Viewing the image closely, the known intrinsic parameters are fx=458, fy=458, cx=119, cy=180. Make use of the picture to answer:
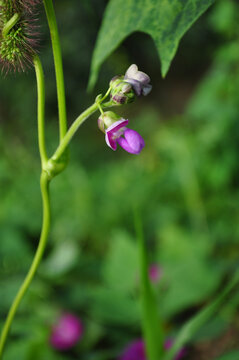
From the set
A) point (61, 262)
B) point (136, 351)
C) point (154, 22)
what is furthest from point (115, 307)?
point (154, 22)

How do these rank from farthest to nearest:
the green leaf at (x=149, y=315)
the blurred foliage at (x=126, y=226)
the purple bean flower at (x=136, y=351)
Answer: the blurred foliage at (x=126, y=226) < the purple bean flower at (x=136, y=351) < the green leaf at (x=149, y=315)

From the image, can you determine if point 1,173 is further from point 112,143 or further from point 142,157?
point 112,143

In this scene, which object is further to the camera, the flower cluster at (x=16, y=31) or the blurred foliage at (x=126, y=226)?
the blurred foliage at (x=126, y=226)

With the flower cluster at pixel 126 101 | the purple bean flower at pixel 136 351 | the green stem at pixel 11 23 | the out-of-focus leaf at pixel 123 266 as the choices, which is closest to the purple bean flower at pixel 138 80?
the flower cluster at pixel 126 101

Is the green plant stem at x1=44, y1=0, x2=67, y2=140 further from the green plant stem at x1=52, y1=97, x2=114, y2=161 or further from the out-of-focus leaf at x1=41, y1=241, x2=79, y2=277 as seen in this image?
the out-of-focus leaf at x1=41, y1=241, x2=79, y2=277

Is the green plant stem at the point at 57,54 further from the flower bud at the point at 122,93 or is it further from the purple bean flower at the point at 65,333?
the purple bean flower at the point at 65,333

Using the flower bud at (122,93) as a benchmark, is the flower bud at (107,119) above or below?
below
